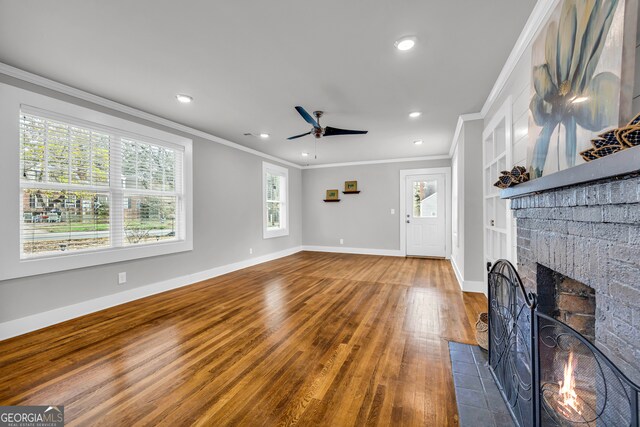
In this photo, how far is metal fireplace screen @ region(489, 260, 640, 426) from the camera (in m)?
0.82

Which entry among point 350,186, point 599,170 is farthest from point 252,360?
point 350,186

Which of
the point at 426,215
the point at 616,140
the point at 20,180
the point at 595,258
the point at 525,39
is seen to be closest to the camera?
the point at 616,140

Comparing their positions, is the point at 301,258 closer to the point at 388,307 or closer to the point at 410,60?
the point at 388,307

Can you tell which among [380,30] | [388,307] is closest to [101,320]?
[388,307]

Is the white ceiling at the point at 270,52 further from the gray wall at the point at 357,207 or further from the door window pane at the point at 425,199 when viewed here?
the gray wall at the point at 357,207

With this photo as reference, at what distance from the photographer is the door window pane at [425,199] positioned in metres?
6.08

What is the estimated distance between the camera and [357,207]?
685 centimetres

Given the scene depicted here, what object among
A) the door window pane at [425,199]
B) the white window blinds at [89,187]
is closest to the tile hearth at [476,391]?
the white window blinds at [89,187]

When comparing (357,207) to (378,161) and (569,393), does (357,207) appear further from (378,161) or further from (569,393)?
(569,393)

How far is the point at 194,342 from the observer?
2.23 metres

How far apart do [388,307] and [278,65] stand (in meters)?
2.75

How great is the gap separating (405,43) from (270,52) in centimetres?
107

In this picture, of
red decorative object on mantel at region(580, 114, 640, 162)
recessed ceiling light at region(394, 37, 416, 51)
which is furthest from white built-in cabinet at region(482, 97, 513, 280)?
red decorative object on mantel at region(580, 114, 640, 162)

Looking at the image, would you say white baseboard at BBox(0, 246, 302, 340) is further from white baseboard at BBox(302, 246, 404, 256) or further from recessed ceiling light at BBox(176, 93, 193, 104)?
white baseboard at BBox(302, 246, 404, 256)
